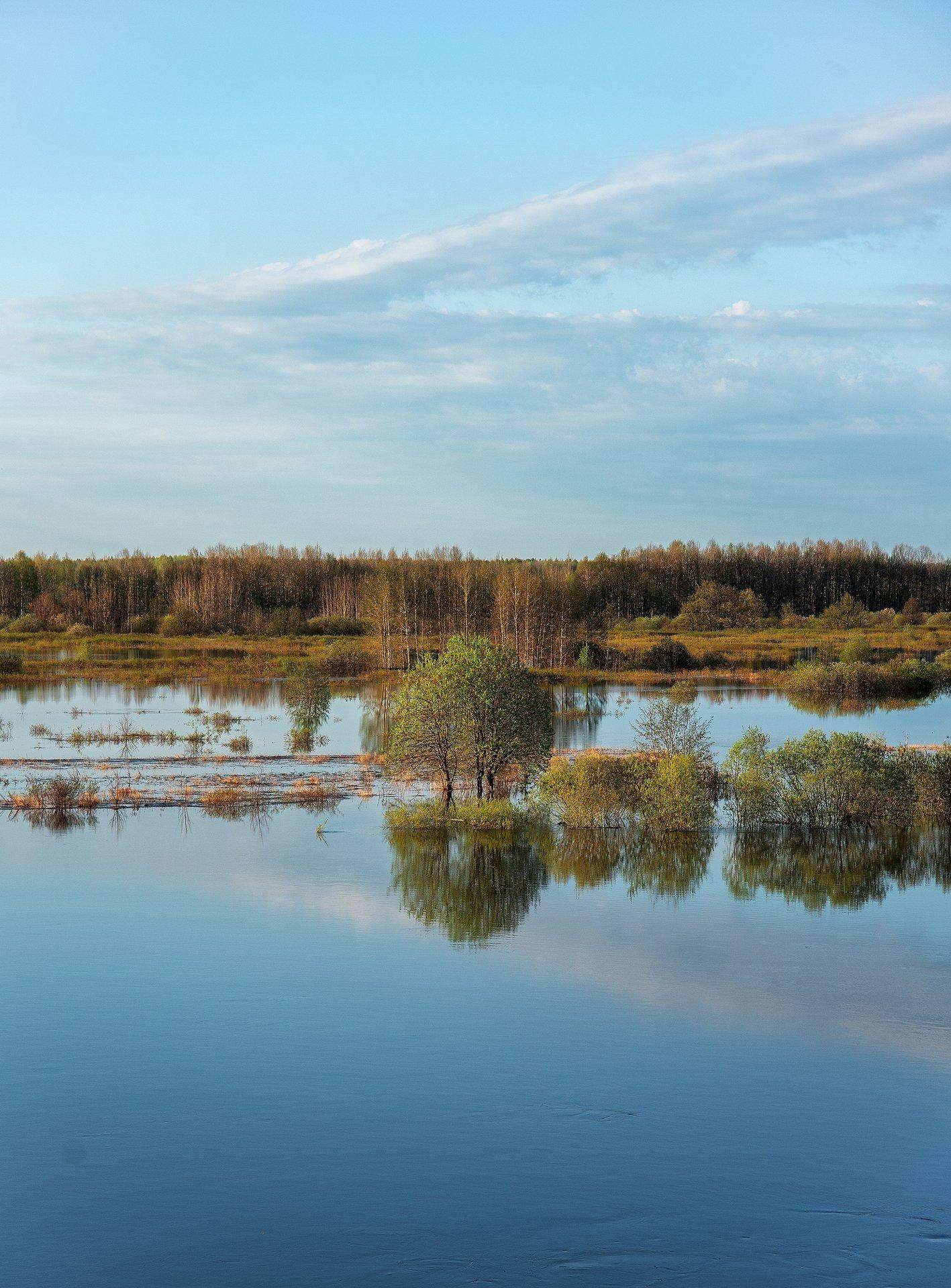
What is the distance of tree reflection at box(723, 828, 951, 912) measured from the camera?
27469mm

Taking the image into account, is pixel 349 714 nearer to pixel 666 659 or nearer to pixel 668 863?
pixel 666 659

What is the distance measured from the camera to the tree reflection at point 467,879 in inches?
992

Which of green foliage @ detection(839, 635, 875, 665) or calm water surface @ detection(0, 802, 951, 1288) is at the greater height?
green foliage @ detection(839, 635, 875, 665)

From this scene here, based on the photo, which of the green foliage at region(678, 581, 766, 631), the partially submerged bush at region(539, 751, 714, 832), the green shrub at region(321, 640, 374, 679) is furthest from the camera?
the green foliage at region(678, 581, 766, 631)

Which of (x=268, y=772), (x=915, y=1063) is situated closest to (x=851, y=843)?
(x=915, y=1063)

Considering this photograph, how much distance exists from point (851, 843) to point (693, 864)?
4840 millimetres

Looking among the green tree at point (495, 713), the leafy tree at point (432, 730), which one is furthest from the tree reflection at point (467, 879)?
the leafy tree at point (432, 730)

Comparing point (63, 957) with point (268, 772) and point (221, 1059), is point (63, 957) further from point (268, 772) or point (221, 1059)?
point (268, 772)

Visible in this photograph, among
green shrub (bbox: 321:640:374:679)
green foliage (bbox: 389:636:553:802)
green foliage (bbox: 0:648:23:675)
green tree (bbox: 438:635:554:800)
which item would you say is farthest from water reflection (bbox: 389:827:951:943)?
green foliage (bbox: 0:648:23:675)

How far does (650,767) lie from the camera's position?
33375 mm

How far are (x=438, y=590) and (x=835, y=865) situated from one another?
6360 cm

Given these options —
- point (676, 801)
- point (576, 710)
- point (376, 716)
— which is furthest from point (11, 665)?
point (676, 801)

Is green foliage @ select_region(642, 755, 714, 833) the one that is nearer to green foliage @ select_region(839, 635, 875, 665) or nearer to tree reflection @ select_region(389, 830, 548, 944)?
tree reflection @ select_region(389, 830, 548, 944)

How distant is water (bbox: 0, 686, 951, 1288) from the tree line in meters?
42.1
